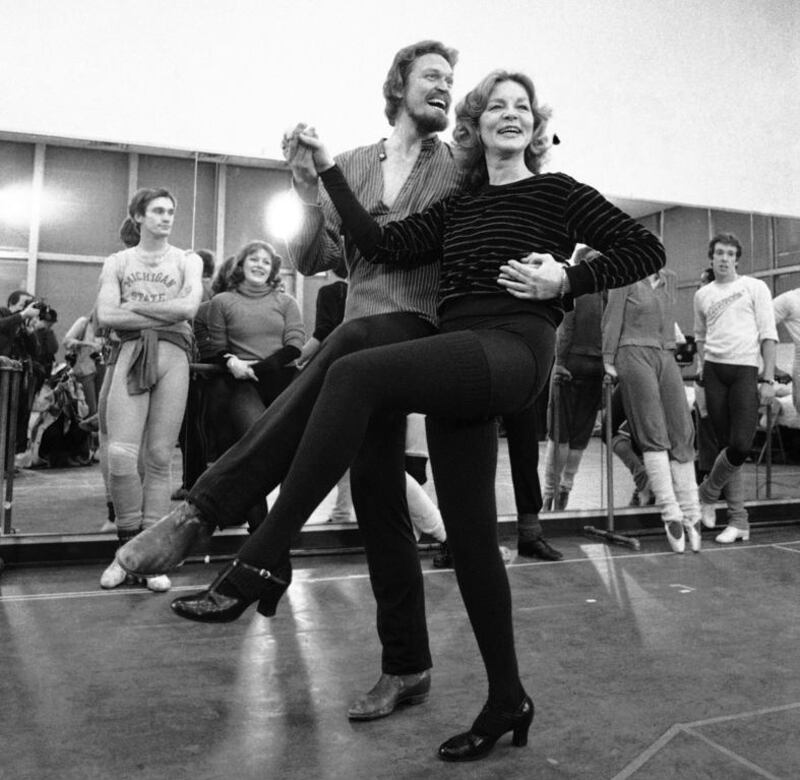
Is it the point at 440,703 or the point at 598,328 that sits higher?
the point at 598,328

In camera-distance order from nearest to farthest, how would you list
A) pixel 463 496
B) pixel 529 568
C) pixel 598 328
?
pixel 463 496 < pixel 529 568 < pixel 598 328

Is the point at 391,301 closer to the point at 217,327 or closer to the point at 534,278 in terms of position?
the point at 534,278

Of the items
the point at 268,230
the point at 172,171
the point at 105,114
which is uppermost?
the point at 105,114

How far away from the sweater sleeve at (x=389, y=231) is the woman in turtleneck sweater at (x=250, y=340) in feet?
5.95

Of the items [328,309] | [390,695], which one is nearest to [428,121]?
[390,695]

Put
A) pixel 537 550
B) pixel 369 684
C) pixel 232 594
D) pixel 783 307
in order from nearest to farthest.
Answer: pixel 232 594, pixel 369 684, pixel 537 550, pixel 783 307

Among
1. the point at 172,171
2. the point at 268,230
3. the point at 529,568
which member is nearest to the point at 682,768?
the point at 529,568

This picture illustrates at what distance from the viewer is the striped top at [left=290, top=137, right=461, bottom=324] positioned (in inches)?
56.1

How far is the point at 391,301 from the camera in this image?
55.7 inches

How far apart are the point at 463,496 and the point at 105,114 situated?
2.97 metres

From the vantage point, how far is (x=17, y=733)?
1422 mm

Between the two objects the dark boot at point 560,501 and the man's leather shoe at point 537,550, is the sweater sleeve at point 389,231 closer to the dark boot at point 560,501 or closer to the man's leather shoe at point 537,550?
the man's leather shoe at point 537,550

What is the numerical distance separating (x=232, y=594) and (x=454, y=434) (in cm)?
43

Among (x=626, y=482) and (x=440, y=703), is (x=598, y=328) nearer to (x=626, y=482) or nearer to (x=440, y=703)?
(x=626, y=482)
